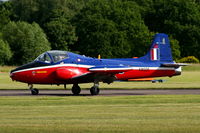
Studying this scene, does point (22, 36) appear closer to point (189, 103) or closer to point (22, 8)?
point (22, 8)

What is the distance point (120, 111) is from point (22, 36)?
313 feet

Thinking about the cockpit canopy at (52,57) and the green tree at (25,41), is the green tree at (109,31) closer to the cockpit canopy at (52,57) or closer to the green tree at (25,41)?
the green tree at (25,41)

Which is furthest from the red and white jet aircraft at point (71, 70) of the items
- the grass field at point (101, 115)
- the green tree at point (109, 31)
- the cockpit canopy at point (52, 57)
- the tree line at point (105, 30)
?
the green tree at point (109, 31)

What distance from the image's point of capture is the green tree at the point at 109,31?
12131 centimetres

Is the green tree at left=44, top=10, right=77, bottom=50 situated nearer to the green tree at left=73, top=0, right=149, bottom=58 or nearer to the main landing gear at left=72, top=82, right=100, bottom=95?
the green tree at left=73, top=0, right=149, bottom=58

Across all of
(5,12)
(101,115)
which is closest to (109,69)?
(101,115)

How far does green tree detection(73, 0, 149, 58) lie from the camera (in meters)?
121

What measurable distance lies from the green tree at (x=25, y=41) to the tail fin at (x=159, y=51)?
2937 inches

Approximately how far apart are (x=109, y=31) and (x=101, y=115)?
330 feet

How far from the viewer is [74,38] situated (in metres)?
123

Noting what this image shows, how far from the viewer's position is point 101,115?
23.0 m

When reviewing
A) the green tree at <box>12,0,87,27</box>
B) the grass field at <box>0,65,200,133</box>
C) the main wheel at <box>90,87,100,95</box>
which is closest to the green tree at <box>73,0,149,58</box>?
the green tree at <box>12,0,87,27</box>

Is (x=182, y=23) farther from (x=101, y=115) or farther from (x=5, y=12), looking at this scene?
(x=101, y=115)

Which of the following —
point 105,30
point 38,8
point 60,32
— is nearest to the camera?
point 105,30
